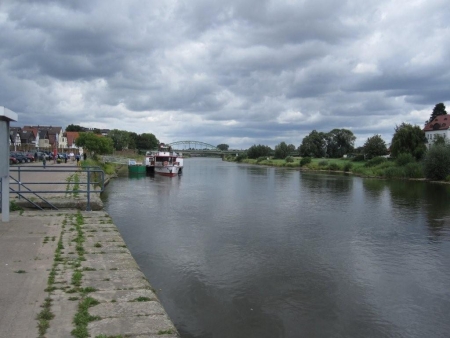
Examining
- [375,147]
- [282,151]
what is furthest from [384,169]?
[282,151]

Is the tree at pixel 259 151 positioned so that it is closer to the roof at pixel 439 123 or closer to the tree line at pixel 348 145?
the tree line at pixel 348 145

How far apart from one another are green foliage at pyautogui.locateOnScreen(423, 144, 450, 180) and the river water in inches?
1330

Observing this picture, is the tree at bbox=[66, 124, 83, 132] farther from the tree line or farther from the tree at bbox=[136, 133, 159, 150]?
the tree line

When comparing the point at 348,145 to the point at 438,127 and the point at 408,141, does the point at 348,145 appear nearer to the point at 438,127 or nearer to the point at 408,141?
the point at 438,127

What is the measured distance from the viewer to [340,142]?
13375cm

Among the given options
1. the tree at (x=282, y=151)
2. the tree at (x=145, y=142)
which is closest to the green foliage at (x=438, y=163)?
the tree at (x=282, y=151)

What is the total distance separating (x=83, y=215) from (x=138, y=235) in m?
3.54

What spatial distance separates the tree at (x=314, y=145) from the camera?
128875 mm

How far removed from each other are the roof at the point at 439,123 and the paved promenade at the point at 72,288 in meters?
90.5

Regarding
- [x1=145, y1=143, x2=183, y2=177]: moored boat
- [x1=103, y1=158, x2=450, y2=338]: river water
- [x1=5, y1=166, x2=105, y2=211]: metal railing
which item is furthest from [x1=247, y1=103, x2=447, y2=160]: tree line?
[x1=5, y1=166, x2=105, y2=211]: metal railing

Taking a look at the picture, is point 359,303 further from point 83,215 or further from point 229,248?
point 83,215

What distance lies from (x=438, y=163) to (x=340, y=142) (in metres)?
80.4

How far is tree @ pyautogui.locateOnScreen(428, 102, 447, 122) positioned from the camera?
97.1 m

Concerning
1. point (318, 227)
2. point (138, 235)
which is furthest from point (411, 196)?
point (138, 235)
